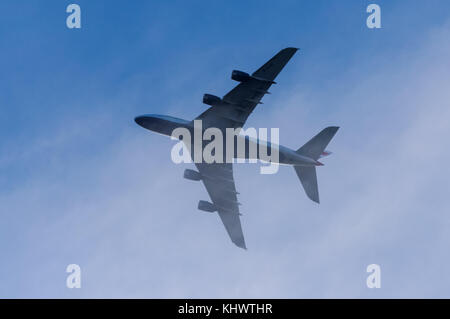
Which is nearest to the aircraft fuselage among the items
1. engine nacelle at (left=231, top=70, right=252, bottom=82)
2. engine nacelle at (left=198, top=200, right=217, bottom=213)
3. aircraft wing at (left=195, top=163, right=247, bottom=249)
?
Result: aircraft wing at (left=195, top=163, right=247, bottom=249)

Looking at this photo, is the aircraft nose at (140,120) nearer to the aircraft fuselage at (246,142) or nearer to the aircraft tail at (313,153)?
the aircraft fuselage at (246,142)

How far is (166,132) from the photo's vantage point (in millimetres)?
66062

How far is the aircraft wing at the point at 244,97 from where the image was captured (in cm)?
6025

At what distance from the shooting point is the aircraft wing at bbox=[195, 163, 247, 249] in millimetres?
71812

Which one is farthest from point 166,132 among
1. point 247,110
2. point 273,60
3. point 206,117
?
point 273,60

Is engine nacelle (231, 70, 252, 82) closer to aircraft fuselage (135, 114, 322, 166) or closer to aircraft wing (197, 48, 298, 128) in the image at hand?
aircraft wing (197, 48, 298, 128)

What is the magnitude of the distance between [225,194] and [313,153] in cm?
1324

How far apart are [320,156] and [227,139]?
10.5 m

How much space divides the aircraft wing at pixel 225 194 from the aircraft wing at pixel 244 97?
7.42 meters

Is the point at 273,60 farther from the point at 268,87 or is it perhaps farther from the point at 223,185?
the point at 223,185

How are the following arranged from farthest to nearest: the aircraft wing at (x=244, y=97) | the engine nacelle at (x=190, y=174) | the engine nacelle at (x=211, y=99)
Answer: the engine nacelle at (x=190, y=174), the engine nacelle at (x=211, y=99), the aircraft wing at (x=244, y=97)

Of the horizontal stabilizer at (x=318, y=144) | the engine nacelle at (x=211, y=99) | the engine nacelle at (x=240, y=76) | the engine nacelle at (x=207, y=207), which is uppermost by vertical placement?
the engine nacelle at (x=240, y=76)

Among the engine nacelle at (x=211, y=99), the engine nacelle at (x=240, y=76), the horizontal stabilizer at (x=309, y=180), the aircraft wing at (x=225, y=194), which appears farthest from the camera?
the aircraft wing at (x=225, y=194)

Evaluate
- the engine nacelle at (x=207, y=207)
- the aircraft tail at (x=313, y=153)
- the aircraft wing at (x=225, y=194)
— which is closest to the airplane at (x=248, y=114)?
the aircraft tail at (x=313, y=153)
